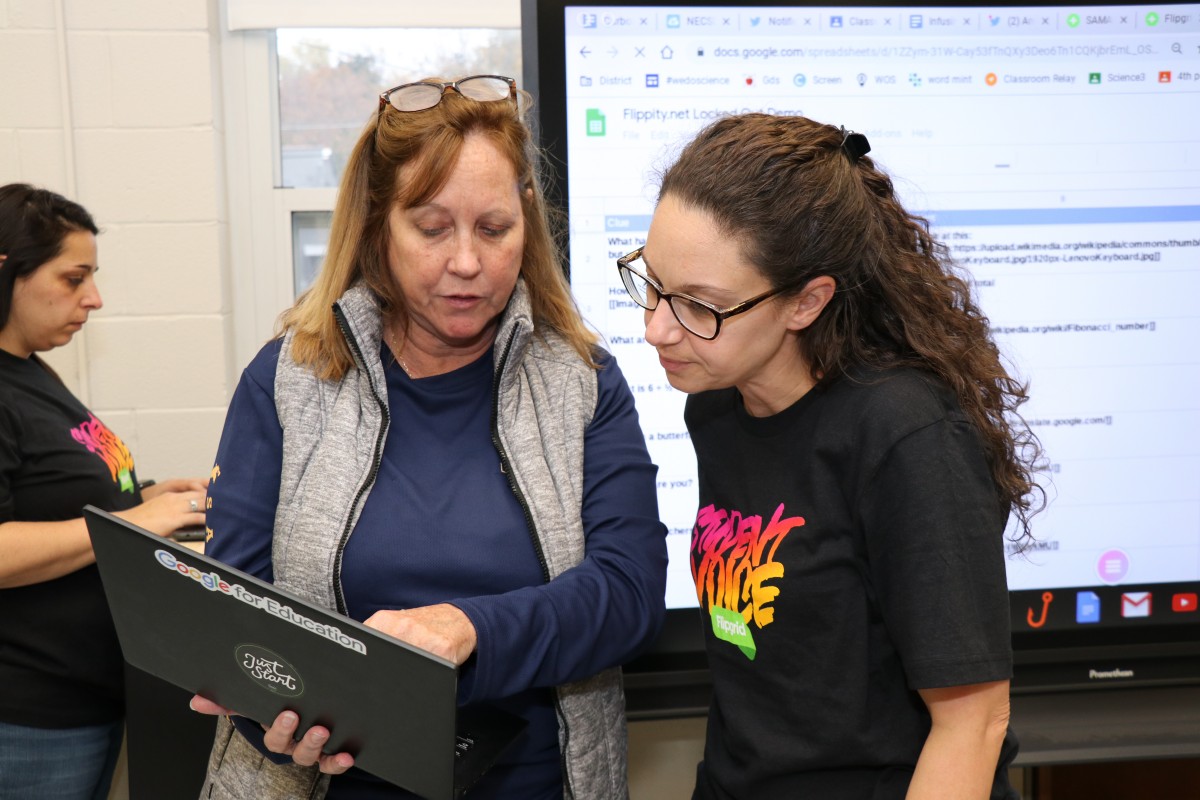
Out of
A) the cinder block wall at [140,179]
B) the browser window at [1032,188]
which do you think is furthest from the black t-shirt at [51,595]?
the browser window at [1032,188]

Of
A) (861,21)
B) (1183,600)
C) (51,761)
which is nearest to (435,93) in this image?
(861,21)

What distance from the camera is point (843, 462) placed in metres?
0.97

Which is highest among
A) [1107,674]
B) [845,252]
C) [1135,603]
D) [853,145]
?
[853,145]

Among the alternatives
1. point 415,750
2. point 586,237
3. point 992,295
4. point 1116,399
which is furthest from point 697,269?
point 1116,399

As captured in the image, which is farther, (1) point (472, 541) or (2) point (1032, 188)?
(2) point (1032, 188)

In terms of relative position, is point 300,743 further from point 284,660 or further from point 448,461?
point 448,461

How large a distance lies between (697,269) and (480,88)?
0.43m

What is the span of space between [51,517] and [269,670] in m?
1.11

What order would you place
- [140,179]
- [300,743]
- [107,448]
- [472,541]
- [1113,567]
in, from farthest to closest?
[140,179] → [107,448] → [1113,567] → [472,541] → [300,743]

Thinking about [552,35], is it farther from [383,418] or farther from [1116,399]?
[1116,399]

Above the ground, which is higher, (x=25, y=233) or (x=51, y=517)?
(x=25, y=233)

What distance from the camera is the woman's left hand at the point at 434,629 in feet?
3.22

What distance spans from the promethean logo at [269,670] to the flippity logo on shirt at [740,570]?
446mm

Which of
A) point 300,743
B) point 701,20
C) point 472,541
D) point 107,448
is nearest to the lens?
point 300,743
